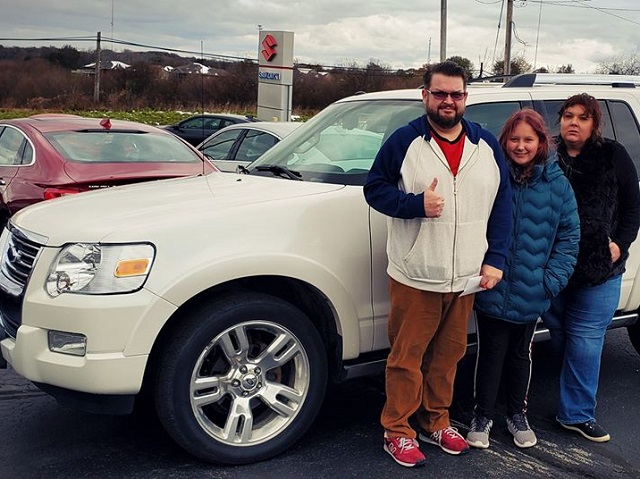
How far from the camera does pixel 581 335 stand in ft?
13.5

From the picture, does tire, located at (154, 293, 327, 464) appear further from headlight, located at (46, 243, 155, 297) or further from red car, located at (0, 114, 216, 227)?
red car, located at (0, 114, 216, 227)

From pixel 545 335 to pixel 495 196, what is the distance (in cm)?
129

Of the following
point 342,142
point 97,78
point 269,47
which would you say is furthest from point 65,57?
point 342,142

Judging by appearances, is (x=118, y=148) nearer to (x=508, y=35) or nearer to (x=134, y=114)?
(x=508, y=35)

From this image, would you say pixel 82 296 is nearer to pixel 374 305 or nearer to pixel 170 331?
pixel 170 331

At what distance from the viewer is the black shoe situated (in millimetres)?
4078

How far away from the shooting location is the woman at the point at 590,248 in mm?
3918

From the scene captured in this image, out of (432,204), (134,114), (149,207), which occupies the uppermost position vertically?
(134,114)

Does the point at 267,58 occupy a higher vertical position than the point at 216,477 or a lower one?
higher

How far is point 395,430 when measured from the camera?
374 cm

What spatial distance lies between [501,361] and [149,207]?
6.43 feet

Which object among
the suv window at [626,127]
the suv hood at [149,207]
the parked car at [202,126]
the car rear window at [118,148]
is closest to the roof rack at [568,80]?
the suv window at [626,127]

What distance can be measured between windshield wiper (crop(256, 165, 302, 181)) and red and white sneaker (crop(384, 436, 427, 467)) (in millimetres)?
1487

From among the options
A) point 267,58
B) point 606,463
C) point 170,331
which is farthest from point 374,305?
point 267,58
